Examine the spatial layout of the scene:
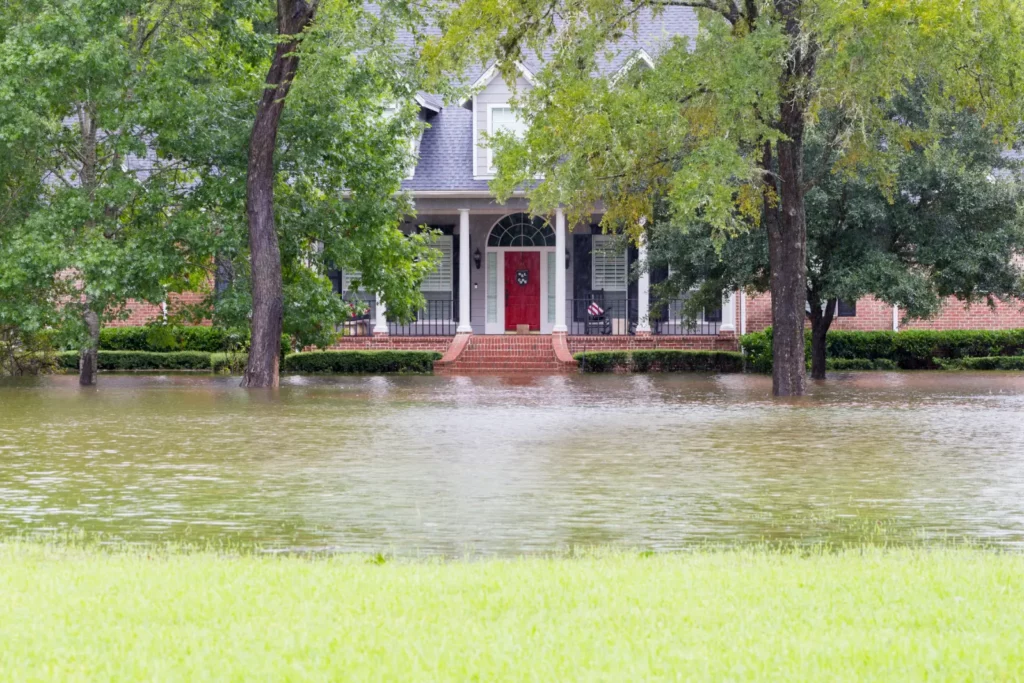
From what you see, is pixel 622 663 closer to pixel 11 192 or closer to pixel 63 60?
pixel 63 60

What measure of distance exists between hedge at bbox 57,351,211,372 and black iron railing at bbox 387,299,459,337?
17.3ft

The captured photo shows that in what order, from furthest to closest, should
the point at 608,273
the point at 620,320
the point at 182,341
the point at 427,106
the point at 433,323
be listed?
the point at 433,323, the point at 608,273, the point at 427,106, the point at 620,320, the point at 182,341

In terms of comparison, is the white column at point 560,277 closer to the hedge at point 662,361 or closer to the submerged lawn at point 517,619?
the hedge at point 662,361

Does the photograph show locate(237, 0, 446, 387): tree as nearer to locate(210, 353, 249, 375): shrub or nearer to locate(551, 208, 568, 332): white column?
locate(551, 208, 568, 332): white column

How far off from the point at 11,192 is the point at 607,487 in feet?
56.2

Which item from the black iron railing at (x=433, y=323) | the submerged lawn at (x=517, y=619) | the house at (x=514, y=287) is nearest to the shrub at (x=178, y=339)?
the house at (x=514, y=287)

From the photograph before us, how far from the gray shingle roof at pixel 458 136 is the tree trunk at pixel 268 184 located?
1247 centimetres

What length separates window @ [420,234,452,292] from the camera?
128 ft

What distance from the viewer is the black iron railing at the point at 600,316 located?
37.5m

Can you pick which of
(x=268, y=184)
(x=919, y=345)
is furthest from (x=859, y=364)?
(x=268, y=184)

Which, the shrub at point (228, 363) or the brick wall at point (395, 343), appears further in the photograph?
the brick wall at point (395, 343)

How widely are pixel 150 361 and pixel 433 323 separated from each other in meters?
8.05

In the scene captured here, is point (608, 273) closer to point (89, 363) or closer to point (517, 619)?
point (89, 363)

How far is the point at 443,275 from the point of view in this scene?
3931 centimetres
